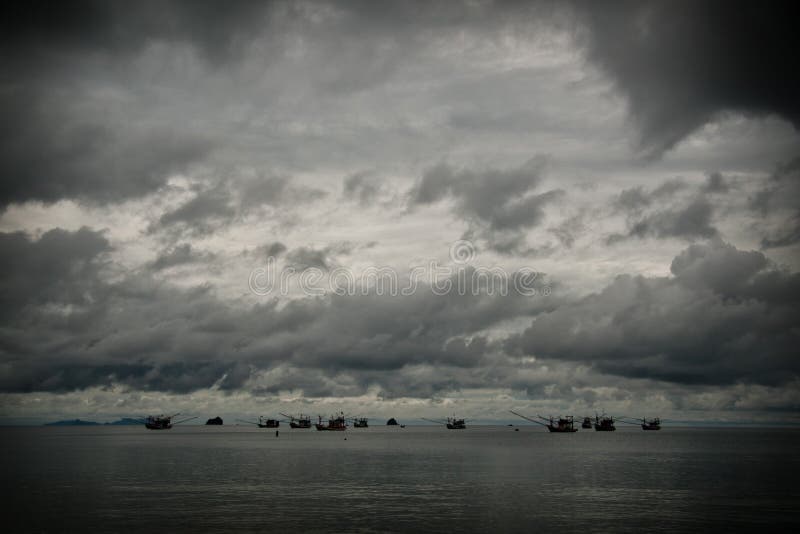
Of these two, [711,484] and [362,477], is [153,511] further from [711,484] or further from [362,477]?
[711,484]

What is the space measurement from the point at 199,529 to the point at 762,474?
10213cm

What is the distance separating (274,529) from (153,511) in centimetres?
1847

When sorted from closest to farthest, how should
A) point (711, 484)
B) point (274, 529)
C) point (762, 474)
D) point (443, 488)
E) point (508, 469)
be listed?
point (274, 529) → point (443, 488) → point (711, 484) → point (762, 474) → point (508, 469)

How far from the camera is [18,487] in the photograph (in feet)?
301

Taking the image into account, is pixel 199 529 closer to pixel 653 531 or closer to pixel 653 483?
pixel 653 531

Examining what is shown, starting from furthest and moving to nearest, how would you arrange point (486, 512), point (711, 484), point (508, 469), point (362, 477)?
point (508, 469)
point (362, 477)
point (711, 484)
point (486, 512)

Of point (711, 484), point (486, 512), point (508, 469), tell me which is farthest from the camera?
point (508, 469)

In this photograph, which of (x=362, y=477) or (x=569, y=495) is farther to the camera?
(x=362, y=477)

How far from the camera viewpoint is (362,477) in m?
107

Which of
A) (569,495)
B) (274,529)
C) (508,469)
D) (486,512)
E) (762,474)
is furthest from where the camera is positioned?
(508,469)

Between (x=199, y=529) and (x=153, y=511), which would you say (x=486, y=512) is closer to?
(x=199, y=529)

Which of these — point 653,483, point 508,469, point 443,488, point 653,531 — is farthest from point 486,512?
point 508,469

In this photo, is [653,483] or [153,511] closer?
[153,511]

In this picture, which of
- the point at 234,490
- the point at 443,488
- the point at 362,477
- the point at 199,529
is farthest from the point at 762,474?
the point at 199,529
